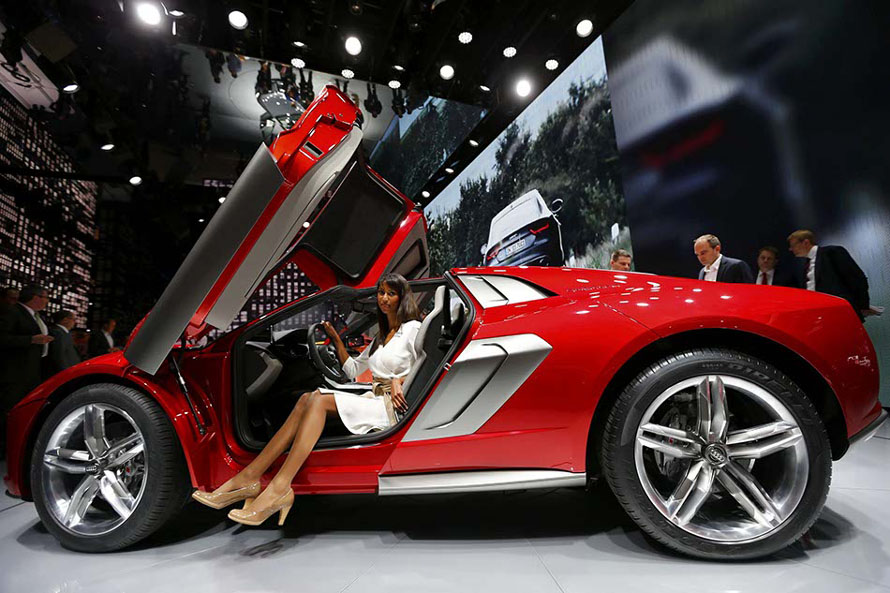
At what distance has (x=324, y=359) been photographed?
8.57 feet

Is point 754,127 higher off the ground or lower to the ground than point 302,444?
higher

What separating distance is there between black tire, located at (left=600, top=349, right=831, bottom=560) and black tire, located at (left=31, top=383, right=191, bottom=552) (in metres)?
1.85

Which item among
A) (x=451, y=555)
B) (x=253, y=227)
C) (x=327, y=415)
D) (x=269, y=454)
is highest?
(x=253, y=227)

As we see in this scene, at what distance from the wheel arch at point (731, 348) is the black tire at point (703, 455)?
0.05m

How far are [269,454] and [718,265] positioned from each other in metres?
3.88

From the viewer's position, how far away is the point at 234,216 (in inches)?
74.1

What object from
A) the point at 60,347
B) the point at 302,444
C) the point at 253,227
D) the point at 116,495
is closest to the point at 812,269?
the point at 302,444

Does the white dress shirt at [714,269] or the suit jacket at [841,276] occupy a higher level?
the white dress shirt at [714,269]

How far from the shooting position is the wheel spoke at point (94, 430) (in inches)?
81.7

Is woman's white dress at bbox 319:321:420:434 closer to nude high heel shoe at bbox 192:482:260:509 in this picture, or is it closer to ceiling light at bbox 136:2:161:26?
nude high heel shoe at bbox 192:482:260:509

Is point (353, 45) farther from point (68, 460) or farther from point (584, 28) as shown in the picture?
point (68, 460)

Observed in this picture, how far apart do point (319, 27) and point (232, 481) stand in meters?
5.23

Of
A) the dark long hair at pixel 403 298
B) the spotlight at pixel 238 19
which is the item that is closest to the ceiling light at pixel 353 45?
the spotlight at pixel 238 19

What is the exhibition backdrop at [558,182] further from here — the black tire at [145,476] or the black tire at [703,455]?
the black tire at [145,476]
